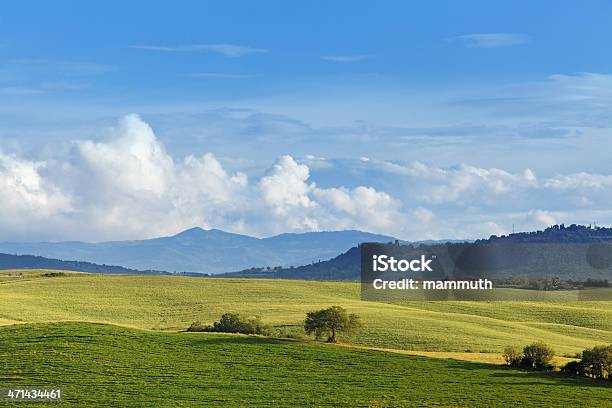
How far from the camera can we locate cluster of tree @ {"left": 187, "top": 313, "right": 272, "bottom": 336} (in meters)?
93.9

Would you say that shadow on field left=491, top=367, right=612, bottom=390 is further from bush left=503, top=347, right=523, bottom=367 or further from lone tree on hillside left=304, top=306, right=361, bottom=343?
lone tree on hillside left=304, top=306, right=361, bottom=343

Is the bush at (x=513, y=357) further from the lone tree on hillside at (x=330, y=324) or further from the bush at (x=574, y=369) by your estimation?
the lone tree on hillside at (x=330, y=324)

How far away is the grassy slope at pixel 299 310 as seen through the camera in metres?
101

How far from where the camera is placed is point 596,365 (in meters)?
75.7

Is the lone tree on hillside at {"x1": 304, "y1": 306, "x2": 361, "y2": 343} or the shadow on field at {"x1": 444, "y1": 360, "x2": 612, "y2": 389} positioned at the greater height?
the lone tree on hillside at {"x1": 304, "y1": 306, "x2": 361, "y2": 343}

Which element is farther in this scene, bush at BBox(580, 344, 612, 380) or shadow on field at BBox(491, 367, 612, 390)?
bush at BBox(580, 344, 612, 380)

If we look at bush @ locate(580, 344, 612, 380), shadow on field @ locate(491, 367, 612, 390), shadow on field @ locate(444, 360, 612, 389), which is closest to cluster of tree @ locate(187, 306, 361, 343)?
shadow on field @ locate(444, 360, 612, 389)

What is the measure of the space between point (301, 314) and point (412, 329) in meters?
17.7

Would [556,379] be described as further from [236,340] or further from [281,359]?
[236,340]

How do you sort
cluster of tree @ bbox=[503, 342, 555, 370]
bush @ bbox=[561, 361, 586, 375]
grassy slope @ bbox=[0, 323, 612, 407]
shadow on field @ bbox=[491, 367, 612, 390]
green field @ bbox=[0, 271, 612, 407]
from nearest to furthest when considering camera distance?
grassy slope @ bbox=[0, 323, 612, 407] < green field @ bbox=[0, 271, 612, 407] < shadow on field @ bbox=[491, 367, 612, 390] < bush @ bbox=[561, 361, 586, 375] < cluster of tree @ bbox=[503, 342, 555, 370]

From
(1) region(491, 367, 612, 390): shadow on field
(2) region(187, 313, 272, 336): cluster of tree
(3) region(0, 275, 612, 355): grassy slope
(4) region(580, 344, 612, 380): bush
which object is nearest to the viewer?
(1) region(491, 367, 612, 390): shadow on field

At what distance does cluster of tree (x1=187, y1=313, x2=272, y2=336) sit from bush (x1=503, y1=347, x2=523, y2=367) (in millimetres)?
24197

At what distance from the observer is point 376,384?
70.4m

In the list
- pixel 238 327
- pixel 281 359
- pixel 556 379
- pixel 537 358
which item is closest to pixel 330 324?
pixel 238 327
